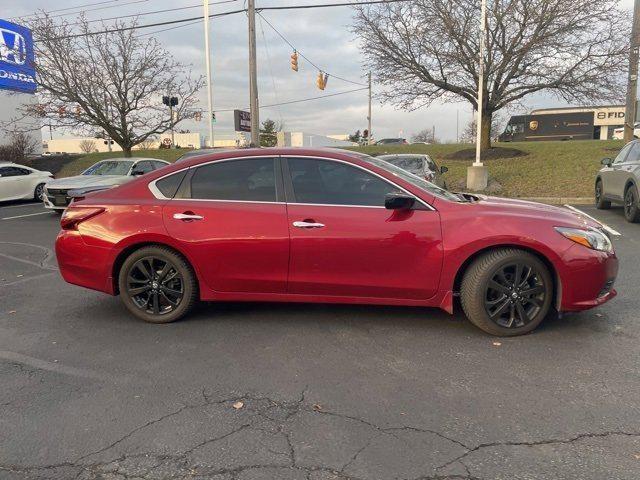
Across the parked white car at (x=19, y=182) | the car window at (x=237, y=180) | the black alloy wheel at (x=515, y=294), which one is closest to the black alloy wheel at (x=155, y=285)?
the car window at (x=237, y=180)

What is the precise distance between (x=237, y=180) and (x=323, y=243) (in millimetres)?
1019

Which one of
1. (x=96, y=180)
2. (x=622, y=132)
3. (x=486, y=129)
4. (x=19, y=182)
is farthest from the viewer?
(x=622, y=132)

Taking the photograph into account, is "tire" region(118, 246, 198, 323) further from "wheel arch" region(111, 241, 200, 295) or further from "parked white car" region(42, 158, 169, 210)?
"parked white car" region(42, 158, 169, 210)

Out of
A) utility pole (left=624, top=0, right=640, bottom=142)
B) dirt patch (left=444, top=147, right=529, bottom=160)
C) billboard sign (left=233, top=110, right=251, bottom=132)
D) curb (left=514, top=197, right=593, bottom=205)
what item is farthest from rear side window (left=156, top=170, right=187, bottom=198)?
dirt patch (left=444, top=147, right=529, bottom=160)

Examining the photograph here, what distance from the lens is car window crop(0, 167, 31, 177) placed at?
15.9 metres

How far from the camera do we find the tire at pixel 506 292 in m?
4.12

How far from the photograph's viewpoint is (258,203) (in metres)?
4.47

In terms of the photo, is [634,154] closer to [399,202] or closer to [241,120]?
[399,202]

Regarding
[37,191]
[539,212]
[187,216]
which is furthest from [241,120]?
[539,212]

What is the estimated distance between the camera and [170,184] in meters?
A: 4.71

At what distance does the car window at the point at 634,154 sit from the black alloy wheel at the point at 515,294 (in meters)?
7.76

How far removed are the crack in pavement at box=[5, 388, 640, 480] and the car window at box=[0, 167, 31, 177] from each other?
625 inches

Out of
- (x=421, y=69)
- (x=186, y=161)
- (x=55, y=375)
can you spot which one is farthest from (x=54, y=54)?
(x=55, y=375)

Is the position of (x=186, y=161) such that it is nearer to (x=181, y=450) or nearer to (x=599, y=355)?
(x=181, y=450)
